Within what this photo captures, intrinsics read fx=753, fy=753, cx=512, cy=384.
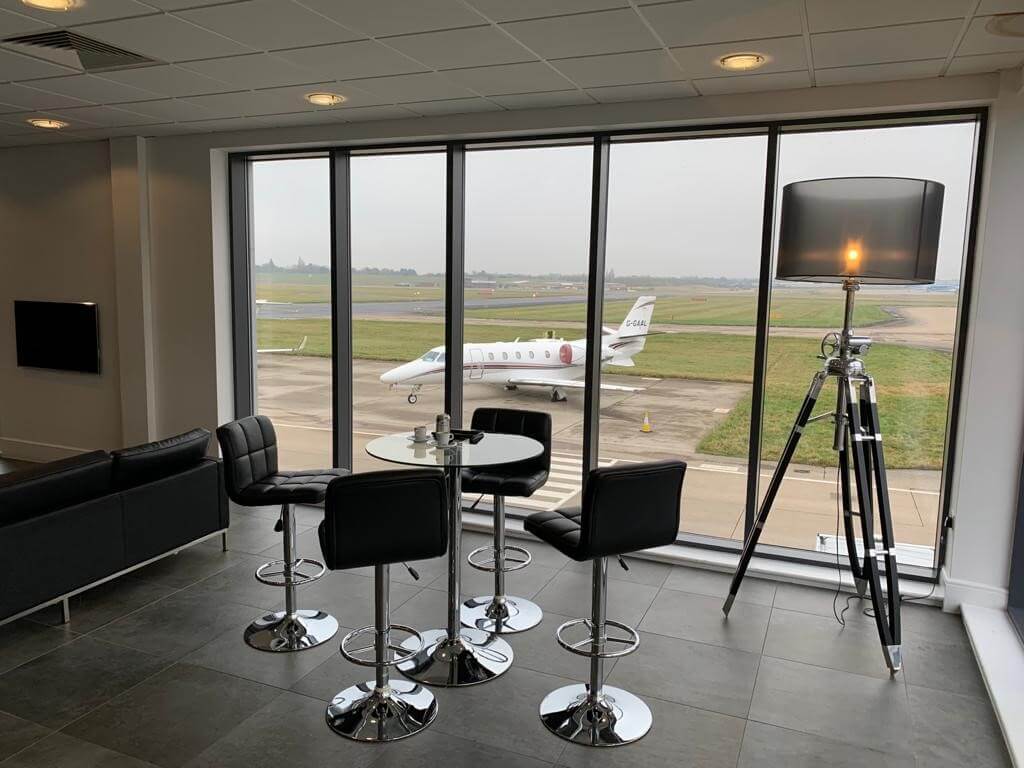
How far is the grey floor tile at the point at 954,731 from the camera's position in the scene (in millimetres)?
2822

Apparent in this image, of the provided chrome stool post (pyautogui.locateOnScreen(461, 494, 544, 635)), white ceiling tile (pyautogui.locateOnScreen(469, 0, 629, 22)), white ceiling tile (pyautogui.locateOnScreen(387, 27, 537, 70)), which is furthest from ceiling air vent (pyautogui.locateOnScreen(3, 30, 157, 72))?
chrome stool post (pyautogui.locateOnScreen(461, 494, 544, 635))

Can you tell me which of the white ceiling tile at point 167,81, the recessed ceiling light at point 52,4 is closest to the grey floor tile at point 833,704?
the recessed ceiling light at point 52,4

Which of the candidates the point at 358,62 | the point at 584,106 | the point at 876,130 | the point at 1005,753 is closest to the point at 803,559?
the point at 1005,753

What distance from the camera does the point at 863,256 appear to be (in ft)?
10.7

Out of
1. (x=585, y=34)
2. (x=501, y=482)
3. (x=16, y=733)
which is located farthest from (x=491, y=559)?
(x=585, y=34)

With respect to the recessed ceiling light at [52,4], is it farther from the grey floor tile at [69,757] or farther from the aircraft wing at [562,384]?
the aircraft wing at [562,384]

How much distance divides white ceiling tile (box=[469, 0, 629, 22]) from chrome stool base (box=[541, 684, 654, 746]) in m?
2.78

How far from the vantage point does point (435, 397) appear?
548 cm

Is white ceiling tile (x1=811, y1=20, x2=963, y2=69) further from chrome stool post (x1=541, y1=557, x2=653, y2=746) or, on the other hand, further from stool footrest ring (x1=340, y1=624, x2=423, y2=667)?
stool footrest ring (x1=340, y1=624, x2=423, y2=667)

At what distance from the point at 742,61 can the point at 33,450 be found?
266 inches

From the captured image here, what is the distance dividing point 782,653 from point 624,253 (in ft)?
8.41

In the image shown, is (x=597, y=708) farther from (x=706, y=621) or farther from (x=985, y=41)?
(x=985, y=41)

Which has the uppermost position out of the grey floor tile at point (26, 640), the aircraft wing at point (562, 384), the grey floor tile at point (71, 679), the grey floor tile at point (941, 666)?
the aircraft wing at point (562, 384)

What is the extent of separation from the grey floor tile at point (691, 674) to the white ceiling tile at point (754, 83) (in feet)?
9.56
